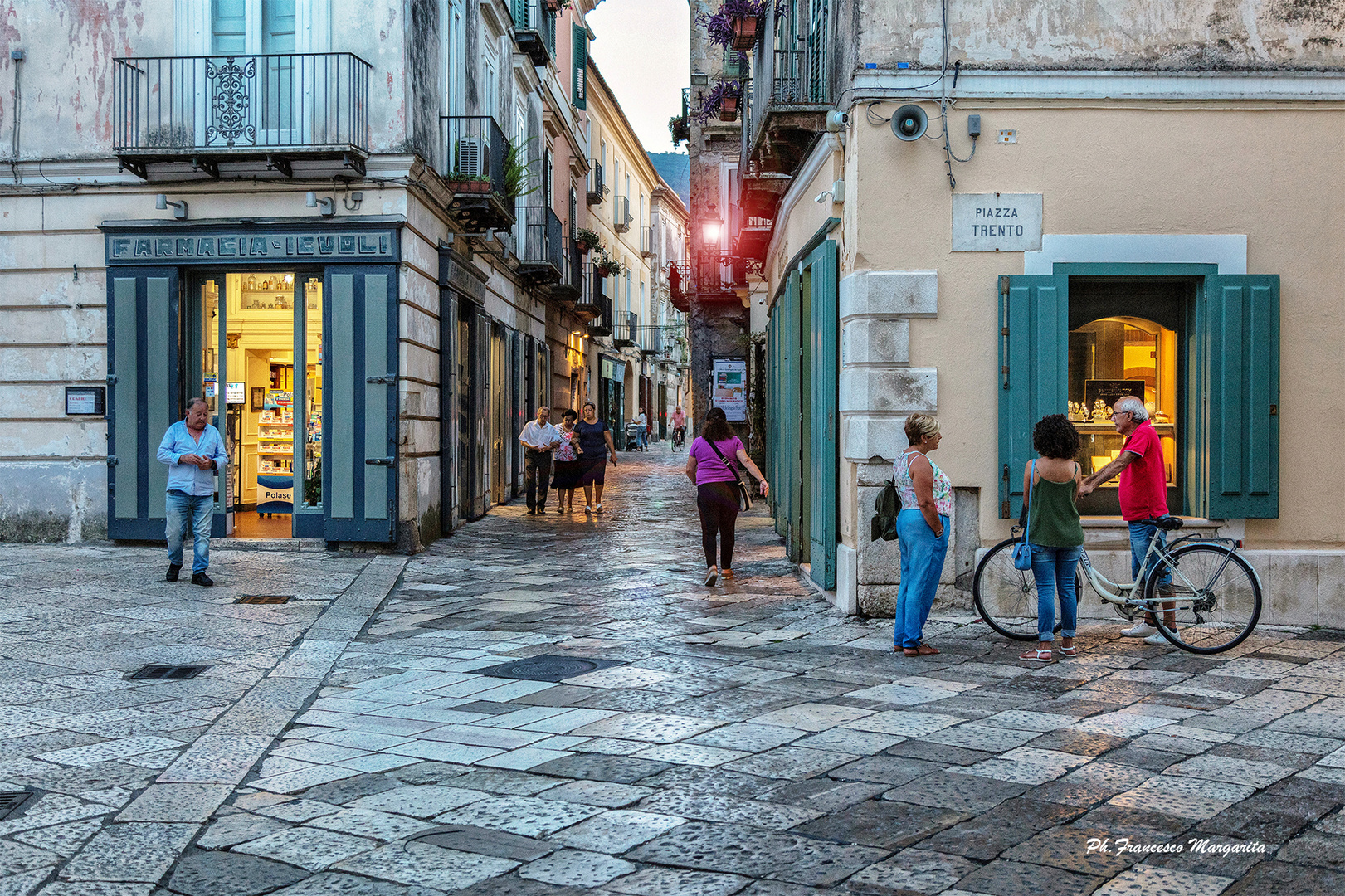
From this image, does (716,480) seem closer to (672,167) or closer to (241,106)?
(241,106)

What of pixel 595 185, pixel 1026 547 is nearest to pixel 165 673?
pixel 1026 547

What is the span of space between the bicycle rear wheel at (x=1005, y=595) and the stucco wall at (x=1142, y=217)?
0.73 m

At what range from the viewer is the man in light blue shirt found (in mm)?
10328

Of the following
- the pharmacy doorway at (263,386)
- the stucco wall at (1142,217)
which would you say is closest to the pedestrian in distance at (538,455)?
the pharmacy doorway at (263,386)

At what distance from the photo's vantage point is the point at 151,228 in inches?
506

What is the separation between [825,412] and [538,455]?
29.3 ft

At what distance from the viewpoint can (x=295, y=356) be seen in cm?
1303

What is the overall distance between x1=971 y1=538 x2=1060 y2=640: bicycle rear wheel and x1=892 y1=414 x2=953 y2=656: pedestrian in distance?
621 millimetres

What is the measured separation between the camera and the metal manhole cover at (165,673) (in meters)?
6.61

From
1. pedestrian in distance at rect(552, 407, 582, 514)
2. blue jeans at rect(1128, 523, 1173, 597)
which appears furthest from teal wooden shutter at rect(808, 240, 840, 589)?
pedestrian in distance at rect(552, 407, 582, 514)

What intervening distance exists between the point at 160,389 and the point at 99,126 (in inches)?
113

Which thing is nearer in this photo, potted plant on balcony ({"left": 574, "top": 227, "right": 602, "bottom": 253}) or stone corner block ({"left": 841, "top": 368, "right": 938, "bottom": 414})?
stone corner block ({"left": 841, "top": 368, "right": 938, "bottom": 414})

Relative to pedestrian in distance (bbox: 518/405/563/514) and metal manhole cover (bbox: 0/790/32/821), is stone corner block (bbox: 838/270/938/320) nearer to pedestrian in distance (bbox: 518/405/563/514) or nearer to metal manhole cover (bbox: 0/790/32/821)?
metal manhole cover (bbox: 0/790/32/821)

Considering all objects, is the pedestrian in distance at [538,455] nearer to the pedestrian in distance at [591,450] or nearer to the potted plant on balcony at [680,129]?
the pedestrian in distance at [591,450]
